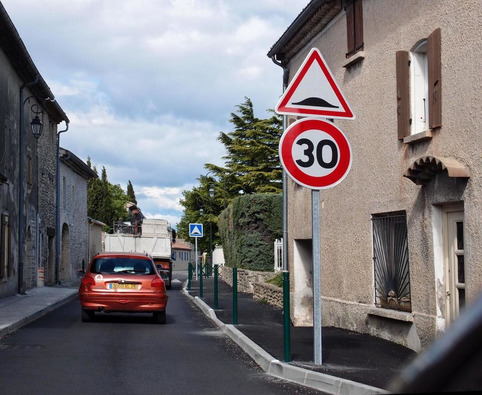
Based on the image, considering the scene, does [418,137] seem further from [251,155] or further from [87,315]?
[251,155]

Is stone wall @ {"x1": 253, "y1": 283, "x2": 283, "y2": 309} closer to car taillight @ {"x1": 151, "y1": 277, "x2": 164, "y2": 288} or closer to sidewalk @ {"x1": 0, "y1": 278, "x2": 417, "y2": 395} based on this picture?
sidewalk @ {"x1": 0, "y1": 278, "x2": 417, "y2": 395}

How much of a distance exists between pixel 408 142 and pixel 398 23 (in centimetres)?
173

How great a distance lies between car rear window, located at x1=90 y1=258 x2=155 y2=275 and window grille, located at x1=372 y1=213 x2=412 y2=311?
5.88m

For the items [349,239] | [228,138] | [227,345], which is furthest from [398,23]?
[228,138]

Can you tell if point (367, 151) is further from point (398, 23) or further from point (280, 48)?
point (280, 48)

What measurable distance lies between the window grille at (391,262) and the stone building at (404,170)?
0.06 ft

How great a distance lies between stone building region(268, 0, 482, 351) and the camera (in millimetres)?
8266

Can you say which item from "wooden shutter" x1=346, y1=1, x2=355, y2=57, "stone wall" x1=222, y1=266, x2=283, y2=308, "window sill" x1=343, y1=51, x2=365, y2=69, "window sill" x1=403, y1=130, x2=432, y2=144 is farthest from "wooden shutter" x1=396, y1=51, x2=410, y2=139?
"stone wall" x1=222, y1=266, x2=283, y2=308

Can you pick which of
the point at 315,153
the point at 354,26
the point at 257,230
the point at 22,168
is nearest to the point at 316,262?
the point at 315,153

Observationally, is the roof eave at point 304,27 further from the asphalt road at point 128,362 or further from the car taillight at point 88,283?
the car taillight at point 88,283

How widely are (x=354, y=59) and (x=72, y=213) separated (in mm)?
30666

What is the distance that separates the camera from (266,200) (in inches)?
1111

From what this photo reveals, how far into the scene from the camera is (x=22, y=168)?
961 inches

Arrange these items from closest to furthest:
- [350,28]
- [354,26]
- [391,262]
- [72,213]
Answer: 1. [391,262]
2. [354,26]
3. [350,28]
4. [72,213]
